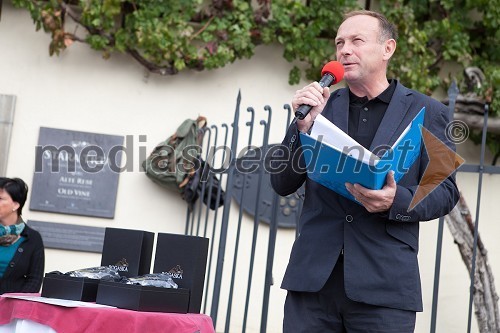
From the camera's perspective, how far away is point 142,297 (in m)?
2.80

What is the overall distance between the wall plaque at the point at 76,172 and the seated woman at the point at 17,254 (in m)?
1.72

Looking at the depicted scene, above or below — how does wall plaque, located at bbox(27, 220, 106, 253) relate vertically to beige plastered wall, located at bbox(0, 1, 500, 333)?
below

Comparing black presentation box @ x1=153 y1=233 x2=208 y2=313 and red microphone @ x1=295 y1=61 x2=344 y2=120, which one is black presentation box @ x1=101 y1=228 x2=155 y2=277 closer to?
black presentation box @ x1=153 y1=233 x2=208 y2=313

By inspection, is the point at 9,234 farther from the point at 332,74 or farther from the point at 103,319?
the point at 332,74

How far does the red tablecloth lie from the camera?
2678 mm

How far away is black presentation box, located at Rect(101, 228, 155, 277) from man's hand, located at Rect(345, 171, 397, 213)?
94cm

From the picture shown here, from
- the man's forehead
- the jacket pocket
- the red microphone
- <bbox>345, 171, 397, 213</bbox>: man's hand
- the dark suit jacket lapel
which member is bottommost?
the jacket pocket

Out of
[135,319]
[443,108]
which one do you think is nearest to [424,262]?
[443,108]

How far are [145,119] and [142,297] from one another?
459 cm

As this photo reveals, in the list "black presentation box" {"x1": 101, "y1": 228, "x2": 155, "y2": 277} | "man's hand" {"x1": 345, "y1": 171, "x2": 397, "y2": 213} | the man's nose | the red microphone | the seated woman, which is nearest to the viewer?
"man's hand" {"x1": 345, "y1": 171, "x2": 397, "y2": 213}

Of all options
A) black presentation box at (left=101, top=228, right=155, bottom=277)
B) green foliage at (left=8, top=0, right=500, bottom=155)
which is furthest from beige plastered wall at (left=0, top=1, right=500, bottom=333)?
black presentation box at (left=101, top=228, right=155, bottom=277)

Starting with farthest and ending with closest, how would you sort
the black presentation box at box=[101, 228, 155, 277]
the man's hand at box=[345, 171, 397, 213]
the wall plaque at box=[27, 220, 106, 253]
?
the wall plaque at box=[27, 220, 106, 253], the black presentation box at box=[101, 228, 155, 277], the man's hand at box=[345, 171, 397, 213]

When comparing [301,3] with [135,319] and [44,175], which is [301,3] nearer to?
[44,175]

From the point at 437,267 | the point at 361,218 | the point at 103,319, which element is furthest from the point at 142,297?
the point at 437,267
